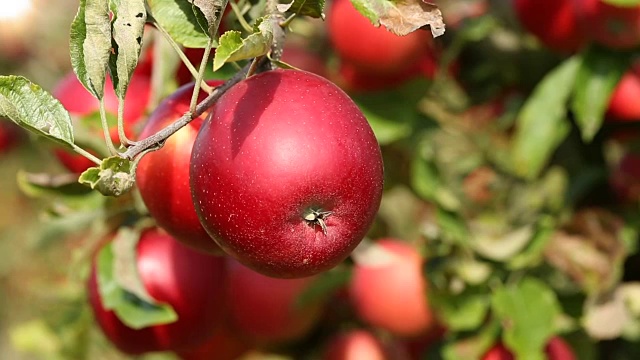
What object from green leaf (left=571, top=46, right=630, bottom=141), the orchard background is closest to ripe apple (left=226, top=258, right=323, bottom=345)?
the orchard background

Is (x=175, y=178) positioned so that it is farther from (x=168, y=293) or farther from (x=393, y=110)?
(x=393, y=110)

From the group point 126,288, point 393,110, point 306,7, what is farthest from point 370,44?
point 306,7

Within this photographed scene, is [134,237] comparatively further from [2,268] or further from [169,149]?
[2,268]

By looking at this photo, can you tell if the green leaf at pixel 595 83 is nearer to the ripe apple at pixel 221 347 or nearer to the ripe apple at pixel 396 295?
the ripe apple at pixel 396 295

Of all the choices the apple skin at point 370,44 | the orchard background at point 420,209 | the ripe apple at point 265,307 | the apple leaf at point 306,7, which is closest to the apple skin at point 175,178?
the orchard background at point 420,209

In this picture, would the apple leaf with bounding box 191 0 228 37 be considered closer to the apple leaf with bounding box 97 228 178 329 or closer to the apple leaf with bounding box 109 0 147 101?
the apple leaf with bounding box 109 0 147 101

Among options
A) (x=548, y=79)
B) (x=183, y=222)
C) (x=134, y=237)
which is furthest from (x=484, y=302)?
(x=183, y=222)
